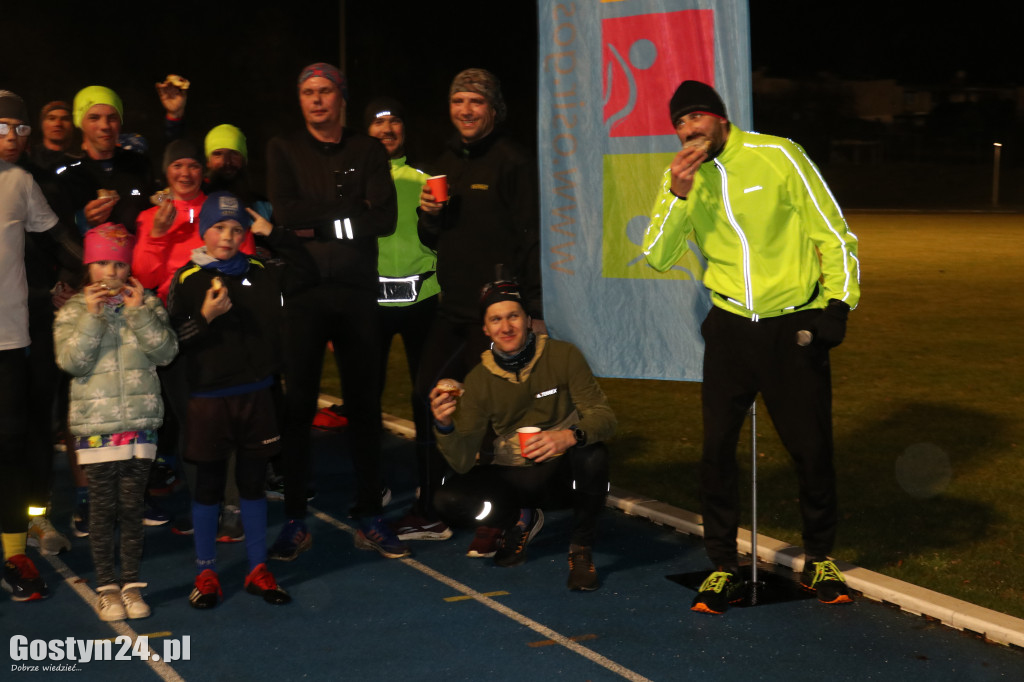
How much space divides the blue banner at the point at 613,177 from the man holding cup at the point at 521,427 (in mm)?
294

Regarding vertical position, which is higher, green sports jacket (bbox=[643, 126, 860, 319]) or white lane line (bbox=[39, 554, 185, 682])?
green sports jacket (bbox=[643, 126, 860, 319])

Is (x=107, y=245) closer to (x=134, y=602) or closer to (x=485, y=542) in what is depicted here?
(x=134, y=602)

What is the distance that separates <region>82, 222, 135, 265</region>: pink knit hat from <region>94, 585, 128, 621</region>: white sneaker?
4.96 feet

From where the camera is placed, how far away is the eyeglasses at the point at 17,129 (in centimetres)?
593

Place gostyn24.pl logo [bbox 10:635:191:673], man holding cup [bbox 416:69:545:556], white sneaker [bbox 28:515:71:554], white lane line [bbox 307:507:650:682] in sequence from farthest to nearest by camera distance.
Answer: white sneaker [bbox 28:515:71:554], man holding cup [bbox 416:69:545:556], gostyn24.pl logo [bbox 10:635:191:673], white lane line [bbox 307:507:650:682]

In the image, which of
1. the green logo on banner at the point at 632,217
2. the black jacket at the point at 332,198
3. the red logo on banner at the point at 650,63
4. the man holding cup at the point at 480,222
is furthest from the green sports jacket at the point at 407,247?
the red logo on banner at the point at 650,63

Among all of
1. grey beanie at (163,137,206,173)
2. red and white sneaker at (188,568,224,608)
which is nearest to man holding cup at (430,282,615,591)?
red and white sneaker at (188,568,224,608)

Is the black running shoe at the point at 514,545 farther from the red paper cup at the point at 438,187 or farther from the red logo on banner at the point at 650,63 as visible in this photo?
the red logo on banner at the point at 650,63

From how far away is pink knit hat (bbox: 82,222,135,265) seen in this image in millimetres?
5637

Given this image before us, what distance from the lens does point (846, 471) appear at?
27.8ft

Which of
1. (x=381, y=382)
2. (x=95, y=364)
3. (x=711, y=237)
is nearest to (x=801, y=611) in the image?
(x=711, y=237)

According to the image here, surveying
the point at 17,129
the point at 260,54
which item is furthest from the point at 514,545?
the point at 260,54

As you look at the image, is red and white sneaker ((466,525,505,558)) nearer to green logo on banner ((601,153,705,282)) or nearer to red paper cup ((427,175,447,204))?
green logo on banner ((601,153,705,282))

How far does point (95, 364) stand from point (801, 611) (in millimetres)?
3408
